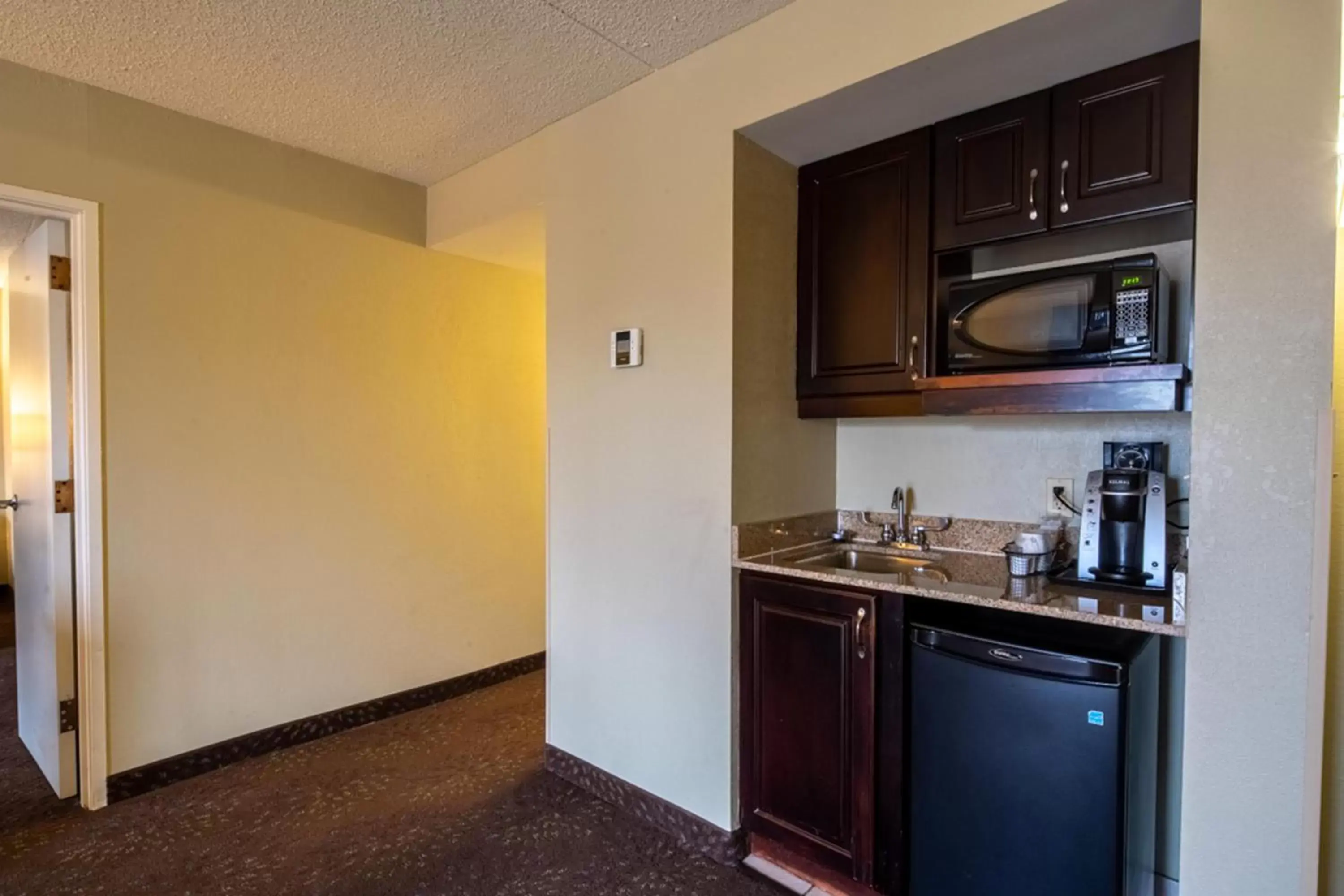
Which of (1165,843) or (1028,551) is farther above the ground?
(1028,551)

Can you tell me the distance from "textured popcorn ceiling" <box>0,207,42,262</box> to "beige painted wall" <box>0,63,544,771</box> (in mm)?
641

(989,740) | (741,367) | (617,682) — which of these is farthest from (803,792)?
(741,367)

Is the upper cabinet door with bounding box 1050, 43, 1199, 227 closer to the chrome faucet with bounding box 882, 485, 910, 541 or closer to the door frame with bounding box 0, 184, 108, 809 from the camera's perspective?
the chrome faucet with bounding box 882, 485, 910, 541

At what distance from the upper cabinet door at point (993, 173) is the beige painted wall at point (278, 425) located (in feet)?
7.67

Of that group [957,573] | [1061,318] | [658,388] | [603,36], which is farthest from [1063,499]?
[603,36]

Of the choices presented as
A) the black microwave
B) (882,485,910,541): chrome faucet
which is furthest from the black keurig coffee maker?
(882,485,910,541): chrome faucet

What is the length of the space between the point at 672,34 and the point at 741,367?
40.2 inches

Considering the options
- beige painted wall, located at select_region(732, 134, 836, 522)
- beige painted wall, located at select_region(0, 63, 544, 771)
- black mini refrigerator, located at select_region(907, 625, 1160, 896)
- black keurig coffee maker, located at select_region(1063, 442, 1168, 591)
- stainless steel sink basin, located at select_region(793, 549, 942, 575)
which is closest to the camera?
black mini refrigerator, located at select_region(907, 625, 1160, 896)

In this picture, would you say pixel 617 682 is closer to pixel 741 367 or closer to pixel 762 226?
pixel 741 367

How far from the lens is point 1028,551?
1904mm

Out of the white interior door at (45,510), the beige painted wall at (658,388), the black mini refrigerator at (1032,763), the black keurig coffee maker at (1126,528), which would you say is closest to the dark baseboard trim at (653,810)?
the beige painted wall at (658,388)

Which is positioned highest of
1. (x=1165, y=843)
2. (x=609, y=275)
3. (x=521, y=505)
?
(x=609, y=275)

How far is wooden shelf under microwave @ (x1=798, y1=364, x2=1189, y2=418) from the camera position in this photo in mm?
1603

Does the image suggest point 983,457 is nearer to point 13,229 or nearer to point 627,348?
point 627,348
